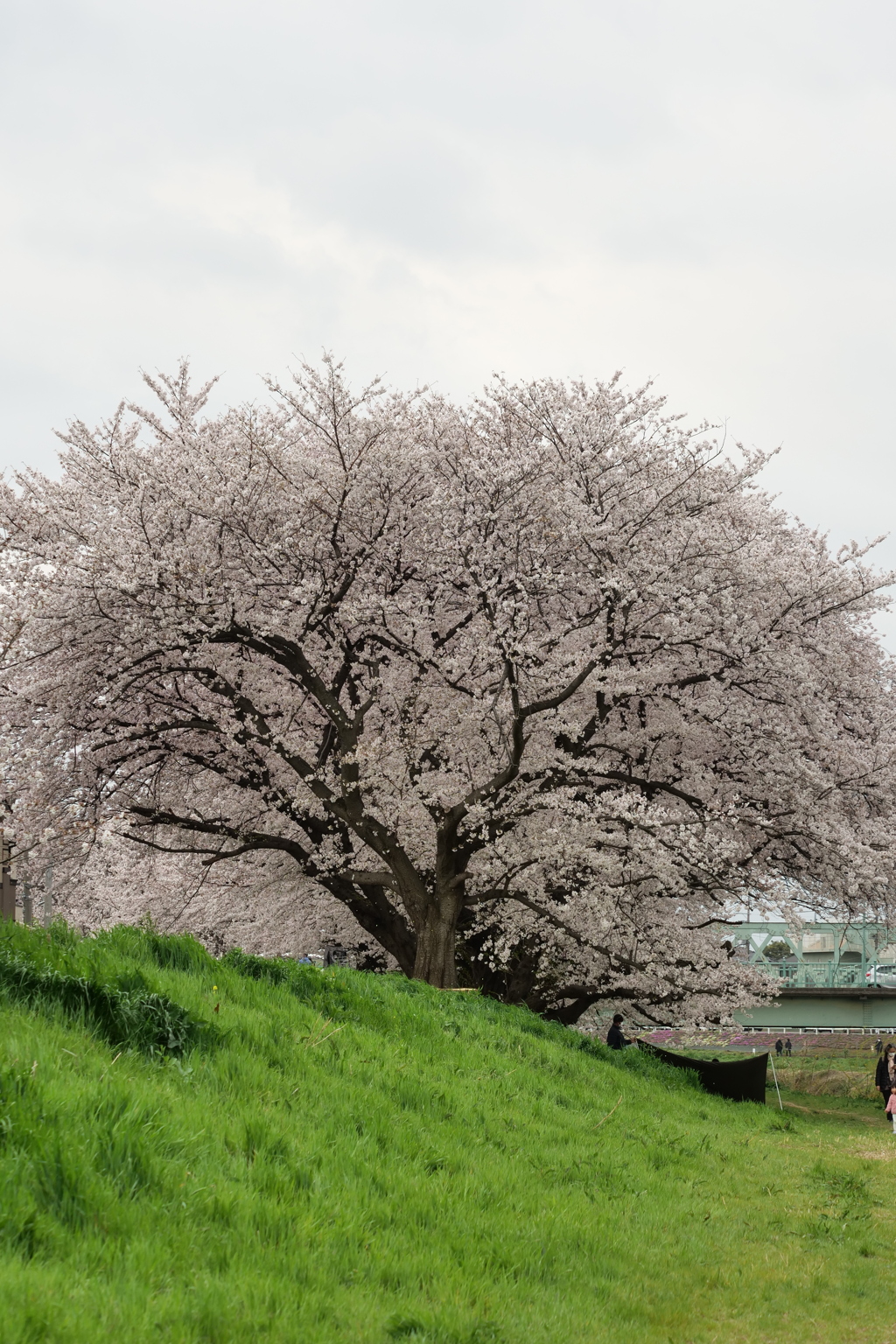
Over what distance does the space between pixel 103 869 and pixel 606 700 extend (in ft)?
43.2

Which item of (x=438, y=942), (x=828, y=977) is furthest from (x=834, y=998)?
(x=438, y=942)

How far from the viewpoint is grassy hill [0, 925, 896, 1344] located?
4219mm

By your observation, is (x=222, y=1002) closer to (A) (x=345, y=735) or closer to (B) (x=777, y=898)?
(A) (x=345, y=735)

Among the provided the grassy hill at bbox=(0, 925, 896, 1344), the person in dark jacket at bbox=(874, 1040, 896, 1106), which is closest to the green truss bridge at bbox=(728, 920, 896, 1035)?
the person in dark jacket at bbox=(874, 1040, 896, 1106)

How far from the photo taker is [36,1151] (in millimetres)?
4457

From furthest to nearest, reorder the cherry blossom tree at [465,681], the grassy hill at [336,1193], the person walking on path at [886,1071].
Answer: the person walking on path at [886,1071]
the cherry blossom tree at [465,681]
the grassy hill at [336,1193]

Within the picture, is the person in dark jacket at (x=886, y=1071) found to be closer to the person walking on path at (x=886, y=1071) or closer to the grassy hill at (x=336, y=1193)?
the person walking on path at (x=886, y=1071)

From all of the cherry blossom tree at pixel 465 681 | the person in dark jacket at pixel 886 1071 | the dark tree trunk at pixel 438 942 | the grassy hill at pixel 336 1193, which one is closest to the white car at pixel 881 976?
the person in dark jacket at pixel 886 1071

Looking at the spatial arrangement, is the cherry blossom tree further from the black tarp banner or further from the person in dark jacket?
the person in dark jacket

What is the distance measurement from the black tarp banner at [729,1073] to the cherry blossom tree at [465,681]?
4.67 ft

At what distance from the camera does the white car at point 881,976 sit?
66.1 metres

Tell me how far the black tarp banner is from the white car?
50.2m

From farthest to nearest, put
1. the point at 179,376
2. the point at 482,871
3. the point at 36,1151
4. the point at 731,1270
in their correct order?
1. the point at 179,376
2. the point at 482,871
3. the point at 731,1270
4. the point at 36,1151

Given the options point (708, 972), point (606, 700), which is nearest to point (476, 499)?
point (606, 700)
